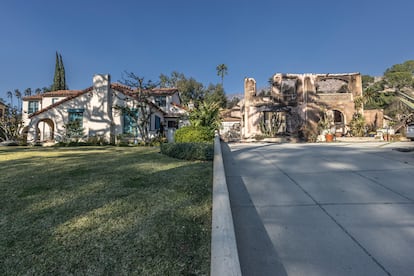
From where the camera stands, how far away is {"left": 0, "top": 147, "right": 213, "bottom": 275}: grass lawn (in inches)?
66.0

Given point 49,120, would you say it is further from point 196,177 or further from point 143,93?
point 196,177

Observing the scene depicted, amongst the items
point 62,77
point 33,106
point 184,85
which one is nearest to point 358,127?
point 184,85

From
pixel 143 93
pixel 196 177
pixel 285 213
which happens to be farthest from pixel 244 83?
pixel 285 213

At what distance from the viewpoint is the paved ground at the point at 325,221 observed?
177 centimetres

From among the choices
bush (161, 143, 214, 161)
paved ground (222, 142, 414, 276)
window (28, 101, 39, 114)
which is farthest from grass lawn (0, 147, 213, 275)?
window (28, 101, 39, 114)

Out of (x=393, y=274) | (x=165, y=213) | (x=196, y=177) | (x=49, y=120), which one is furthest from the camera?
(x=49, y=120)

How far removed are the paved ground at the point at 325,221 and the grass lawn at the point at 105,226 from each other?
0.58 metres

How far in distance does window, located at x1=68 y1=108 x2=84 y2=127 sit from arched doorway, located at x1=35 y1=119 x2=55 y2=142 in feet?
8.75

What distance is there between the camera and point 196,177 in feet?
14.3

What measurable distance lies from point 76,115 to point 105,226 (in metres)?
18.0

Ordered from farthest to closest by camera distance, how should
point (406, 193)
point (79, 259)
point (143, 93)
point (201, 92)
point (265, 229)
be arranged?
1. point (201, 92)
2. point (143, 93)
3. point (406, 193)
4. point (265, 229)
5. point (79, 259)

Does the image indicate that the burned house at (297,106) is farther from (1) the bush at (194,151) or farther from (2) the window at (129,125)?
(1) the bush at (194,151)

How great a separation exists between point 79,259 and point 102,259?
207mm

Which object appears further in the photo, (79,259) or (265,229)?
(265,229)
